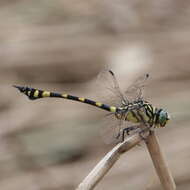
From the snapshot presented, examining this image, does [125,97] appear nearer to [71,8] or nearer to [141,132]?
[141,132]

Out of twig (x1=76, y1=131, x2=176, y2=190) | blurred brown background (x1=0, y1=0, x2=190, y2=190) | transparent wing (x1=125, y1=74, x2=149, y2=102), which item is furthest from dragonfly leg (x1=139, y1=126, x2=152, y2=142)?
blurred brown background (x1=0, y1=0, x2=190, y2=190)

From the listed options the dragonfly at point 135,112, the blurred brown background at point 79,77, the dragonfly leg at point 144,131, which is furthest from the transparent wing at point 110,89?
the blurred brown background at point 79,77

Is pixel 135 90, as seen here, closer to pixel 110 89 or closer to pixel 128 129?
pixel 110 89

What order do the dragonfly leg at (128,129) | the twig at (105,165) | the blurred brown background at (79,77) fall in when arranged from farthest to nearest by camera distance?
the blurred brown background at (79,77) < the dragonfly leg at (128,129) < the twig at (105,165)

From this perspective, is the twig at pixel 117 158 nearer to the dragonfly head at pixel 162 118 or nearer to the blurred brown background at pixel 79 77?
the dragonfly head at pixel 162 118

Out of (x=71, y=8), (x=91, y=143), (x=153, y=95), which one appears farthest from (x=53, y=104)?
(x=71, y=8)

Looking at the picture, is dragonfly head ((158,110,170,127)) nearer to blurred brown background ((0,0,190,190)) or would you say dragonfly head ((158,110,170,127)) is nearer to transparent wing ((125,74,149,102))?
transparent wing ((125,74,149,102))
